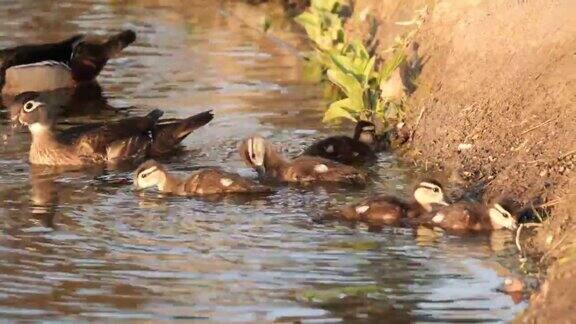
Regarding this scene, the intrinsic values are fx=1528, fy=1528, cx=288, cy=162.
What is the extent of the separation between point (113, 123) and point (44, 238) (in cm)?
375

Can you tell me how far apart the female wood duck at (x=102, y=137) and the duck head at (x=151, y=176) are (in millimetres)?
1586

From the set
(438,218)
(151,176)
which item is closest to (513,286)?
(438,218)

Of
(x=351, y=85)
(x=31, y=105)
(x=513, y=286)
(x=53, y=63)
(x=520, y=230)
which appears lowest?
(x=53, y=63)

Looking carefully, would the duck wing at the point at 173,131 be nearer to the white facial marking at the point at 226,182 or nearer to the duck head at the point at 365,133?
the duck head at the point at 365,133

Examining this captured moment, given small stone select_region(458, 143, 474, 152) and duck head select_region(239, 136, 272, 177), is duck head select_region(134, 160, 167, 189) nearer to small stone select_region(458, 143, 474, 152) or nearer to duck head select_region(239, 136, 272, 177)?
duck head select_region(239, 136, 272, 177)

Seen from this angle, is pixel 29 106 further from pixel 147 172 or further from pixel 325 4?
pixel 325 4

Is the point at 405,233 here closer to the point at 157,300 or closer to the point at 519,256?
the point at 519,256

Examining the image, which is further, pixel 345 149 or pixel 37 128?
pixel 37 128

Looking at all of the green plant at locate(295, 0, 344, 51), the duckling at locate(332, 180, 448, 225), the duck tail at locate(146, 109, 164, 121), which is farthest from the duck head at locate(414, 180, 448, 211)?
the green plant at locate(295, 0, 344, 51)

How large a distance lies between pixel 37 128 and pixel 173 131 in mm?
1167

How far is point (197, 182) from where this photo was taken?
1105 cm

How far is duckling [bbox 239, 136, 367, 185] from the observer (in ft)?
37.2

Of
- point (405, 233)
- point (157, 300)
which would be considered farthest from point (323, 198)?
point (157, 300)

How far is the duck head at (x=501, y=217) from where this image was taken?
9594 mm
